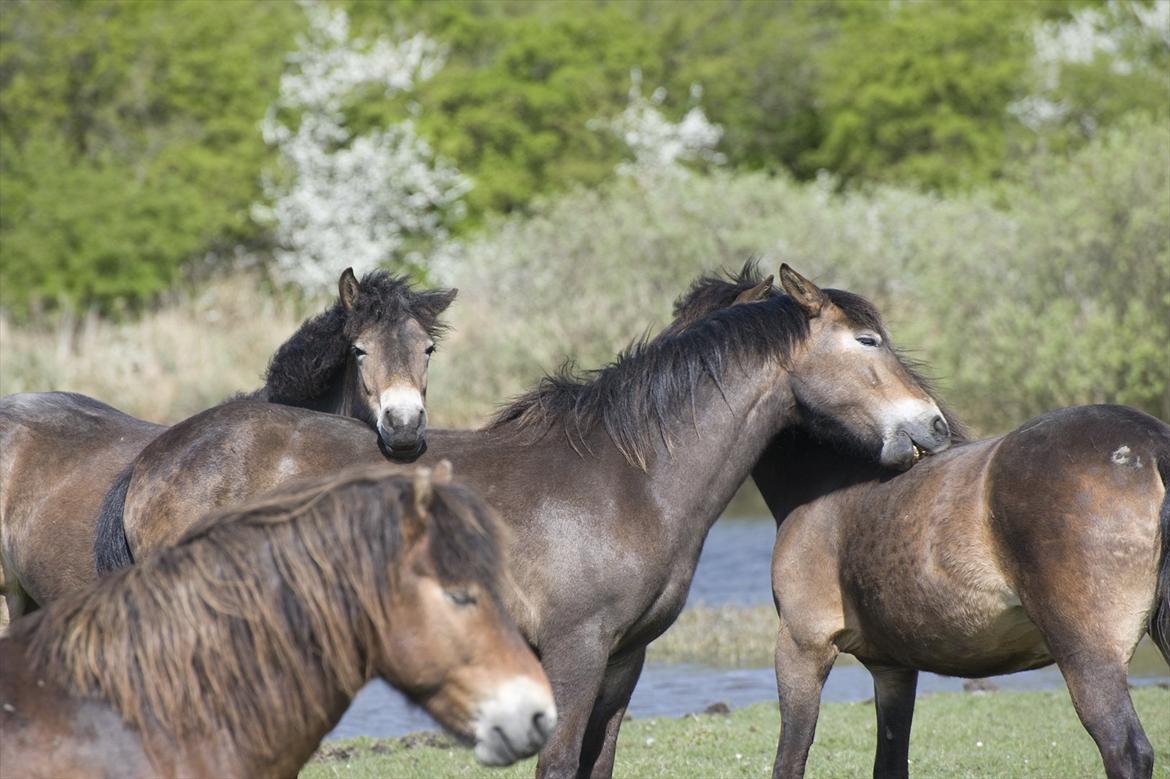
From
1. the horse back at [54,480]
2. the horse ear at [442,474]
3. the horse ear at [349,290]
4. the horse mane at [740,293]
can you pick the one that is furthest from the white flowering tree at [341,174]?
the horse ear at [442,474]

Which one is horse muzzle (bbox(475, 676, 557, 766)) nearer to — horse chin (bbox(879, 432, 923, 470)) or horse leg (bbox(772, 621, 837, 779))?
horse leg (bbox(772, 621, 837, 779))

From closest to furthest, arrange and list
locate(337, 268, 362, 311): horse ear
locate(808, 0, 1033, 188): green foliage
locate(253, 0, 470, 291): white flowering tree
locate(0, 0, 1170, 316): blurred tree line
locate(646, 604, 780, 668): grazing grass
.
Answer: locate(337, 268, 362, 311): horse ear
locate(646, 604, 780, 668): grazing grass
locate(0, 0, 1170, 316): blurred tree line
locate(253, 0, 470, 291): white flowering tree
locate(808, 0, 1033, 188): green foliage

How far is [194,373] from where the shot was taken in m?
25.2

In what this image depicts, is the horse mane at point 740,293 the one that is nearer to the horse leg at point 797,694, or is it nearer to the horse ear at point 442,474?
the horse leg at point 797,694

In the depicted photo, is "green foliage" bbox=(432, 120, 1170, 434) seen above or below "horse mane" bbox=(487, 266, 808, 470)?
below

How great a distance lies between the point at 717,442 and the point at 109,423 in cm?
371

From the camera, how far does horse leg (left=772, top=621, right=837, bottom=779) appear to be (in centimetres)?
641

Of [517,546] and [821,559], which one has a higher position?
[517,546]

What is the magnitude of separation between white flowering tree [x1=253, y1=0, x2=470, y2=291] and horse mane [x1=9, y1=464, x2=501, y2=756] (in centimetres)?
3083

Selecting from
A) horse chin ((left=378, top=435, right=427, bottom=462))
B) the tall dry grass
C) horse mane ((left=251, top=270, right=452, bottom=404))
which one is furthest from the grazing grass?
the tall dry grass

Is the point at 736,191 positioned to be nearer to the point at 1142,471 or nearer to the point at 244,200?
the point at 244,200

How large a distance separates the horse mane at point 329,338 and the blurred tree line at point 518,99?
24.6 metres

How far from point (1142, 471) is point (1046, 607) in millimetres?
657

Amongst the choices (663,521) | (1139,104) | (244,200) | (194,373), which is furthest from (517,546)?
(1139,104)
